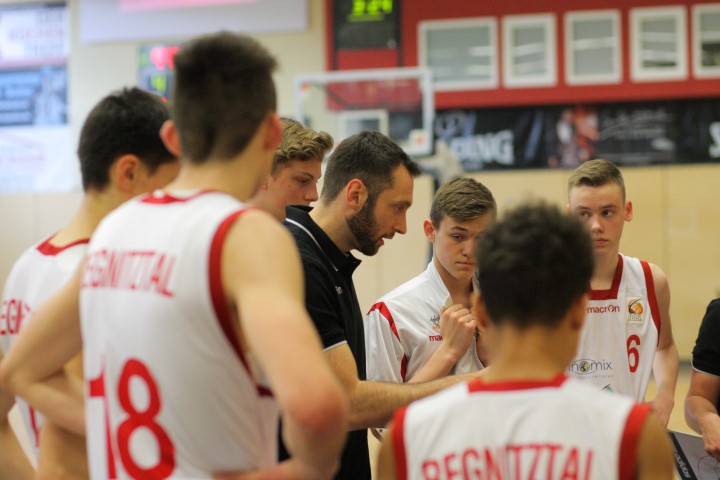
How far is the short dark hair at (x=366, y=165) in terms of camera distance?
276cm

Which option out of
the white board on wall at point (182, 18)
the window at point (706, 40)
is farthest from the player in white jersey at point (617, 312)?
the white board on wall at point (182, 18)

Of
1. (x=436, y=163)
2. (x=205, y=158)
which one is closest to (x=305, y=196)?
(x=205, y=158)

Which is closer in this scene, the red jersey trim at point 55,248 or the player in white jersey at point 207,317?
the player in white jersey at point 207,317

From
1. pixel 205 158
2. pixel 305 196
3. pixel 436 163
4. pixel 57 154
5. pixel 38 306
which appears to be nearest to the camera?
pixel 205 158

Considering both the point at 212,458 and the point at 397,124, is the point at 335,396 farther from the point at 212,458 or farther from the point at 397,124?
the point at 397,124

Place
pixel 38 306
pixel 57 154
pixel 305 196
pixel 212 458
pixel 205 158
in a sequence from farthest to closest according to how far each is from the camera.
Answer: pixel 57 154, pixel 305 196, pixel 38 306, pixel 205 158, pixel 212 458

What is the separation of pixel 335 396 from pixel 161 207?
506 millimetres

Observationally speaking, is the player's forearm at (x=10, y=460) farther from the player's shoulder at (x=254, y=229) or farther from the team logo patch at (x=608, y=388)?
the team logo patch at (x=608, y=388)

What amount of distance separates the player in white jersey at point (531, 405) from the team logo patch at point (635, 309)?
172cm

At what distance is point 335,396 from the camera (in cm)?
127

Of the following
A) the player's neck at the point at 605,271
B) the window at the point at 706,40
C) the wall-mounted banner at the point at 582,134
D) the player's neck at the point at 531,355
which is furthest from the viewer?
the wall-mounted banner at the point at 582,134

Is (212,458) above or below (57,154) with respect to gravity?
below

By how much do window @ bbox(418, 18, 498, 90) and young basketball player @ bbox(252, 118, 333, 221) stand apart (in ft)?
26.2

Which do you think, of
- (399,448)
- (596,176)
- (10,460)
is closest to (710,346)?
(596,176)
